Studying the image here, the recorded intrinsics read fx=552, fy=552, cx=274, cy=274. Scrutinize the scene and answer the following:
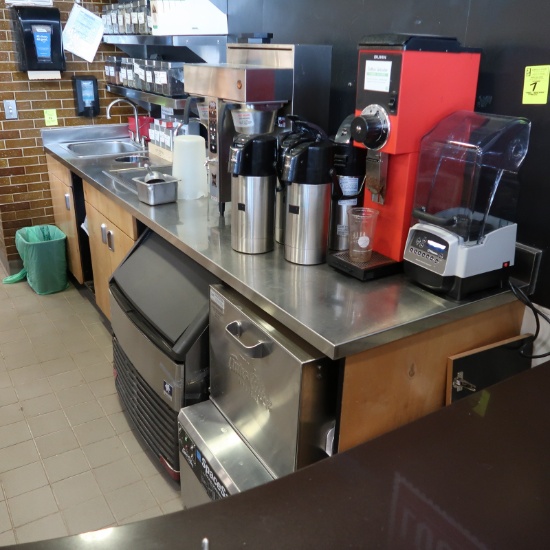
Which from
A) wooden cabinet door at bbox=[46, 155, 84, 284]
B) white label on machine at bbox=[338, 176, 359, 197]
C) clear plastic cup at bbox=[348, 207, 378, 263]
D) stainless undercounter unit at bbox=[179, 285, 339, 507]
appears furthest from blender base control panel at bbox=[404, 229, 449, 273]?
wooden cabinet door at bbox=[46, 155, 84, 284]

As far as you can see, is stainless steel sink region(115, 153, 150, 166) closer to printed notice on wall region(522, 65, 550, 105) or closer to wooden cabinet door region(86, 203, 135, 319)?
wooden cabinet door region(86, 203, 135, 319)

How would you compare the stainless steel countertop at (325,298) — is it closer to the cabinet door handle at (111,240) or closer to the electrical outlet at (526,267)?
the electrical outlet at (526,267)

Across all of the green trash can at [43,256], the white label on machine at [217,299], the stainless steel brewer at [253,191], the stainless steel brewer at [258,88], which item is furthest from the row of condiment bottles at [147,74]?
the white label on machine at [217,299]

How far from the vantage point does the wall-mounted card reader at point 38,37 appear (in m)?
3.60

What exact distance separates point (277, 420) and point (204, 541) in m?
0.70

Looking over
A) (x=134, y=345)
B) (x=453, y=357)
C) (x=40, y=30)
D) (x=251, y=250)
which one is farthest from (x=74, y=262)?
(x=453, y=357)

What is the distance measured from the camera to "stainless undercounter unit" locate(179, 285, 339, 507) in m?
1.41

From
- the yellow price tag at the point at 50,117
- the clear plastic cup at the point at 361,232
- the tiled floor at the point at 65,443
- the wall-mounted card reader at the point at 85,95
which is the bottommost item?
the tiled floor at the point at 65,443

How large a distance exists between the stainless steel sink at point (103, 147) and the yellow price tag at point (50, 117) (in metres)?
0.20

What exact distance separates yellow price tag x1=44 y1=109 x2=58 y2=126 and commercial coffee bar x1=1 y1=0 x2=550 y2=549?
200 centimetres

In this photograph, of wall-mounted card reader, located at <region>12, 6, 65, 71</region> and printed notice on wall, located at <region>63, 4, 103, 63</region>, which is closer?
wall-mounted card reader, located at <region>12, 6, 65, 71</region>

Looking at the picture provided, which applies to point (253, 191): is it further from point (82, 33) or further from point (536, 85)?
point (82, 33)

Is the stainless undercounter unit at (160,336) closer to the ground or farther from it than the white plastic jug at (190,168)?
closer to the ground

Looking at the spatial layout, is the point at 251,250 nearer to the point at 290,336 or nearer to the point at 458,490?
the point at 290,336
